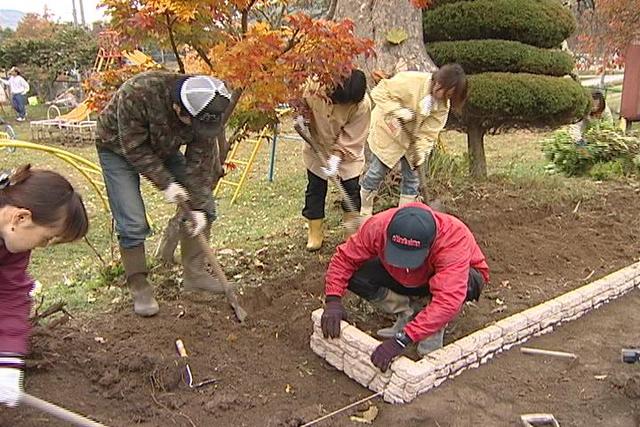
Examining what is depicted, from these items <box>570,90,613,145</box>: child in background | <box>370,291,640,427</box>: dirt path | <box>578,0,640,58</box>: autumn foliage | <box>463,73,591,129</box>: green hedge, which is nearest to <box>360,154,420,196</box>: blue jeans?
<box>463,73,591,129</box>: green hedge

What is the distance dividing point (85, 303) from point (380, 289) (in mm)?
1912

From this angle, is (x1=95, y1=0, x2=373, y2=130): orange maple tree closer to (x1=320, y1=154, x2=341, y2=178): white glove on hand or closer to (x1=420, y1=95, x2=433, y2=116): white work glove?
(x1=320, y1=154, x2=341, y2=178): white glove on hand

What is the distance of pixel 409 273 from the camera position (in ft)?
11.1

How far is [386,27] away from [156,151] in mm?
3335

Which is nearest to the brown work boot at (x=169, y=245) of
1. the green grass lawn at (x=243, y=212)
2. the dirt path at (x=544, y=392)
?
the green grass lawn at (x=243, y=212)

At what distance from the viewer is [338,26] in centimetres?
397

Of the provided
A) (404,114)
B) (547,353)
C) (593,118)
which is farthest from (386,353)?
(593,118)

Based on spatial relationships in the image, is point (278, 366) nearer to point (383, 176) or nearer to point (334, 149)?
point (334, 149)

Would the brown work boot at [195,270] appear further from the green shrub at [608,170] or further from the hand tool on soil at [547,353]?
the green shrub at [608,170]

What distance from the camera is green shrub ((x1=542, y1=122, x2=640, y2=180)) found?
7.99 m

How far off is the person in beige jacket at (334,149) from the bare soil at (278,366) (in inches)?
14.0

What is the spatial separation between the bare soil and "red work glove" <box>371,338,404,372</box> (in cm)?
22

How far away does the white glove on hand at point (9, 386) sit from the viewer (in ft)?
7.57

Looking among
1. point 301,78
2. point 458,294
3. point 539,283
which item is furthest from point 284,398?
point 539,283
